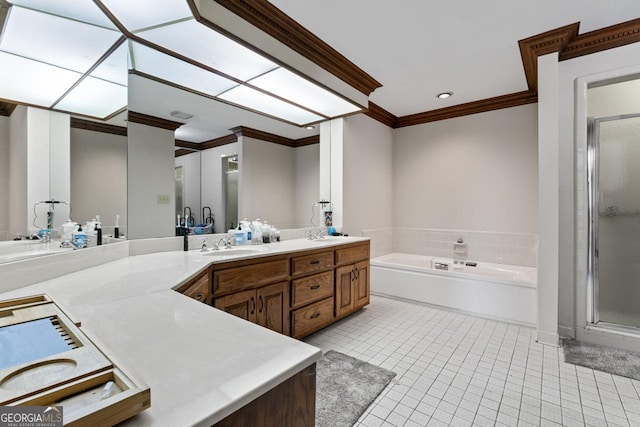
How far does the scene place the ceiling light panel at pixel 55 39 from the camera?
1.19m

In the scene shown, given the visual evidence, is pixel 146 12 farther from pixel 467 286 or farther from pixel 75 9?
pixel 467 286

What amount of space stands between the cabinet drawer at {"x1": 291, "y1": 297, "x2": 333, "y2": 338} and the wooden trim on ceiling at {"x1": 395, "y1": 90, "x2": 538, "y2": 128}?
9.94 ft

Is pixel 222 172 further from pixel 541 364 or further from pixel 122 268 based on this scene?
pixel 541 364

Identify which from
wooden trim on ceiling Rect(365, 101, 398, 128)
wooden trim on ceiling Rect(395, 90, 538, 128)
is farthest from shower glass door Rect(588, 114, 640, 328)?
wooden trim on ceiling Rect(365, 101, 398, 128)

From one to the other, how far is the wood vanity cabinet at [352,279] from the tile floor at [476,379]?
193mm

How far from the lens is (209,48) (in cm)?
205

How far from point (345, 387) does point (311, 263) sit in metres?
0.98

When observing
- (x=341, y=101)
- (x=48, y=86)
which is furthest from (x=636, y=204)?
(x=48, y=86)

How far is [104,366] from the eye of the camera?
525 mm

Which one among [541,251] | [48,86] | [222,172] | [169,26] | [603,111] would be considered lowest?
[541,251]

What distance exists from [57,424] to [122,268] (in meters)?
1.43

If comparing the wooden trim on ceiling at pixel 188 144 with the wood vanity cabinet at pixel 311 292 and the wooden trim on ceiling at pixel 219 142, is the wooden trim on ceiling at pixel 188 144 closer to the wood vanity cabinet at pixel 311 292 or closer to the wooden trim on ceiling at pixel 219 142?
the wooden trim on ceiling at pixel 219 142

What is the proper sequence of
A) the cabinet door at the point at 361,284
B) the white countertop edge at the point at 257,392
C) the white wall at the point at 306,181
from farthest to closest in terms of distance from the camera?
the white wall at the point at 306,181 → the cabinet door at the point at 361,284 → the white countertop edge at the point at 257,392

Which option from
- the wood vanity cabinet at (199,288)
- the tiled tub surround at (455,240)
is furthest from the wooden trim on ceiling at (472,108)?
the wood vanity cabinet at (199,288)
